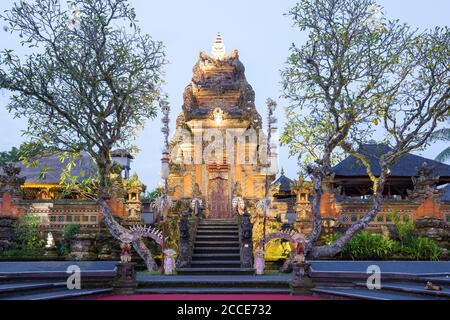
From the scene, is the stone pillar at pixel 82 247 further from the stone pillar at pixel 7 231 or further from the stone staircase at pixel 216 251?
the stone staircase at pixel 216 251

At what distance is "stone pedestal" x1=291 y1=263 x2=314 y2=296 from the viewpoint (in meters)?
12.7

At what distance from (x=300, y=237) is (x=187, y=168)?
13376 millimetres

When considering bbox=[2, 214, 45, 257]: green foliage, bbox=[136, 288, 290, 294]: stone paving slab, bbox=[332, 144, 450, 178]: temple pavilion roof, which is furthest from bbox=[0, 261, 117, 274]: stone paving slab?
bbox=[332, 144, 450, 178]: temple pavilion roof

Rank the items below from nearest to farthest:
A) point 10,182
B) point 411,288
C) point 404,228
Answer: point 411,288 → point 404,228 → point 10,182

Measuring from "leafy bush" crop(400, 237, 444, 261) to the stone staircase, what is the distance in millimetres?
5476

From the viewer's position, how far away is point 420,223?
19.7 m

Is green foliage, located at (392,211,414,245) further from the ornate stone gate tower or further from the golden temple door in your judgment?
the golden temple door

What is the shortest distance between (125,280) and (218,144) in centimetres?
1454

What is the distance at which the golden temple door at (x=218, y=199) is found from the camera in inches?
996

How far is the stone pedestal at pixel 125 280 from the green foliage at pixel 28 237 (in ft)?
23.8

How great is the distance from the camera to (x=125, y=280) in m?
13.1

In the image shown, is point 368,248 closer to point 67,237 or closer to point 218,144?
point 67,237

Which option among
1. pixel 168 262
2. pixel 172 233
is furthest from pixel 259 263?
pixel 172 233

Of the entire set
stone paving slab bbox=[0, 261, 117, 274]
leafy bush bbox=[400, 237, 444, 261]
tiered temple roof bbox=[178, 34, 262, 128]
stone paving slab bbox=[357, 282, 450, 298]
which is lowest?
stone paving slab bbox=[357, 282, 450, 298]
